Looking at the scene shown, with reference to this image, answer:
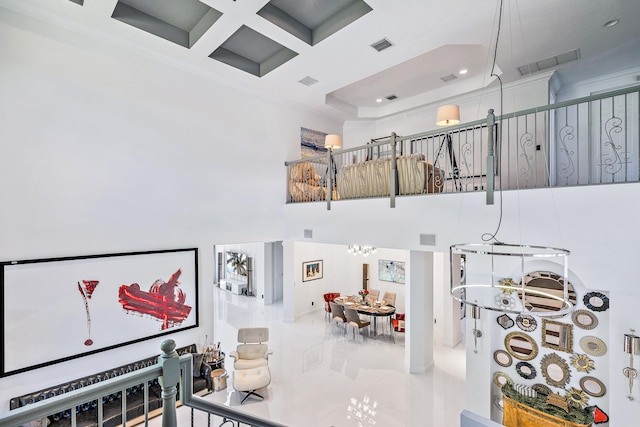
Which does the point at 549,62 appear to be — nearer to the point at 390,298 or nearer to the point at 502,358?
the point at 502,358

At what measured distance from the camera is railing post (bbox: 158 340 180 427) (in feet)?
5.58

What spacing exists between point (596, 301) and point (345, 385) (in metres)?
4.41

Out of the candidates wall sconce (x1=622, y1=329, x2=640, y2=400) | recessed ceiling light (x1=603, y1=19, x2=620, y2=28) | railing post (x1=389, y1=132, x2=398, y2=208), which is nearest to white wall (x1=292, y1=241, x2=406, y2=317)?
railing post (x1=389, y1=132, x2=398, y2=208)

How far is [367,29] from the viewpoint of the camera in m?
4.78

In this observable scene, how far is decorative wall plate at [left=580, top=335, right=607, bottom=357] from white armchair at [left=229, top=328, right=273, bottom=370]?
5.11 m

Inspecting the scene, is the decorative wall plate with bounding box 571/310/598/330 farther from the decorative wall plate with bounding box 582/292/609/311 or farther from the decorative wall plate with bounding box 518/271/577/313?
the decorative wall plate with bounding box 518/271/577/313

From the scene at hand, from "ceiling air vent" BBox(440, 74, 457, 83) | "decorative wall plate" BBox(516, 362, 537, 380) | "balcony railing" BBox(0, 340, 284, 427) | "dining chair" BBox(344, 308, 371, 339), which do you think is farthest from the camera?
"dining chair" BBox(344, 308, 371, 339)

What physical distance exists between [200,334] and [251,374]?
4.08ft

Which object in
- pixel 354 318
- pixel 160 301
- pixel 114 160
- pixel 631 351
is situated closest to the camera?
pixel 631 351

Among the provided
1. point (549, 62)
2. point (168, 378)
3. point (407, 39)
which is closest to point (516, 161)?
point (549, 62)

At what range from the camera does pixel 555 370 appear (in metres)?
3.98

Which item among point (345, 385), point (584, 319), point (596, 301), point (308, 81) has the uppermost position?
point (308, 81)

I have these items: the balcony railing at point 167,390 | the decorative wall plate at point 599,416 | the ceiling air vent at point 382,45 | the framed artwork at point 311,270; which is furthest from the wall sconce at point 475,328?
the framed artwork at point 311,270

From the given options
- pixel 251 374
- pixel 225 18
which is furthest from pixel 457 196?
pixel 251 374
